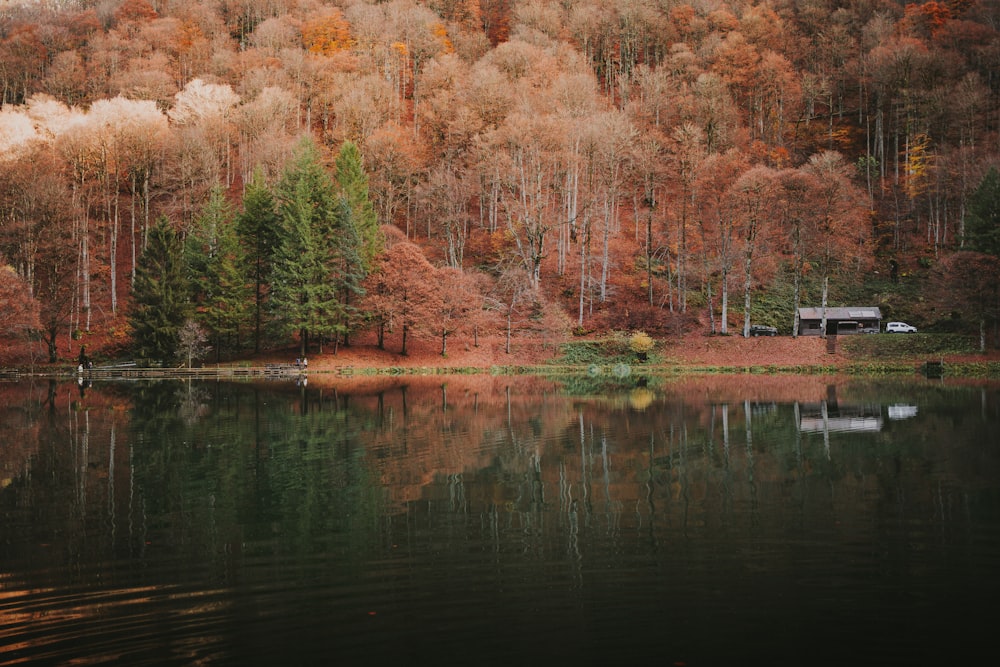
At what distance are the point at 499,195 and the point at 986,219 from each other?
1437 inches

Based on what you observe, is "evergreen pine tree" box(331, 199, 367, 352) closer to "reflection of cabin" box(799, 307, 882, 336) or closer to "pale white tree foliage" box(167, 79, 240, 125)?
"pale white tree foliage" box(167, 79, 240, 125)

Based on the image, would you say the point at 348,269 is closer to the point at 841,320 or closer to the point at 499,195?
the point at 499,195

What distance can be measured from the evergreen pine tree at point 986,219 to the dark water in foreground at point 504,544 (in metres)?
31.3

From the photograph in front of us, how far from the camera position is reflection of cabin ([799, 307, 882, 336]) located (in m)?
53.6

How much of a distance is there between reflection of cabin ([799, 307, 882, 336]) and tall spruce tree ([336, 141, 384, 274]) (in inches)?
1273

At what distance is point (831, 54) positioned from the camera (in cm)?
8619

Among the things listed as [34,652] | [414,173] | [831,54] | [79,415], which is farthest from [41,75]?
[34,652]

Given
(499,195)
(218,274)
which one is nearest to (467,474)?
(218,274)

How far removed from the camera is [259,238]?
181 ft

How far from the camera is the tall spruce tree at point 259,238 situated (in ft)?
181

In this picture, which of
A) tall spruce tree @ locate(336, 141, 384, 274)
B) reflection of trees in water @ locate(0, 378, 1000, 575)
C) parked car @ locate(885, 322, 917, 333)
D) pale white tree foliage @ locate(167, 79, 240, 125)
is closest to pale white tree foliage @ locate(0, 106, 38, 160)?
pale white tree foliage @ locate(167, 79, 240, 125)

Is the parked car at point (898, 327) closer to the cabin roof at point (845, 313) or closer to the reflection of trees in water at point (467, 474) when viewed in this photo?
the cabin roof at point (845, 313)

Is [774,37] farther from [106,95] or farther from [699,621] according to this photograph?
[699,621]

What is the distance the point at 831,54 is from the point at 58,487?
92.8 metres
